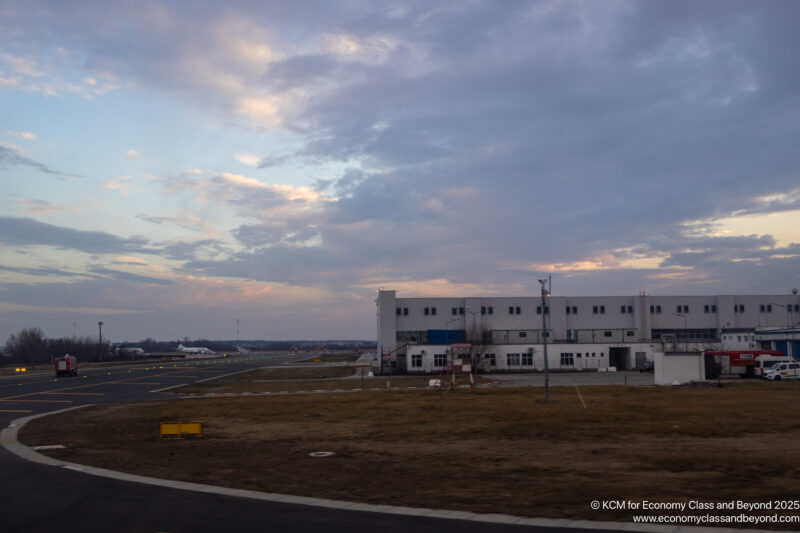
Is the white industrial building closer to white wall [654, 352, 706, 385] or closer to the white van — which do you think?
the white van

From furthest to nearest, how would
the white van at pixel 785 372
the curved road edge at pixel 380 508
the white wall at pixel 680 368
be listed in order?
the white van at pixel 785 372 → the white wall at pixel 680 368 → the curved road edge at pixel 380 508

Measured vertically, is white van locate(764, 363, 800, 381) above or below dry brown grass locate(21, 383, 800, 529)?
below

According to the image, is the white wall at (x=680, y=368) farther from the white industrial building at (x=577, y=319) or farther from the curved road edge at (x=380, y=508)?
the curved road edge at (x=380, y=508)

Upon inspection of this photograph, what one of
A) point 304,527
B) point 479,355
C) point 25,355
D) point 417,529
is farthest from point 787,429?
point 25,355

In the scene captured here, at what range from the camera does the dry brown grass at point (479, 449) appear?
16.6 m

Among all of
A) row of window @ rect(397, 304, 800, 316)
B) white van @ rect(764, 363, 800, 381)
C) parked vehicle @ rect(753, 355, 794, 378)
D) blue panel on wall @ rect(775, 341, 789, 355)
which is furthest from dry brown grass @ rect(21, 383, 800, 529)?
row of window @ rect(397, 304, 800, 316)

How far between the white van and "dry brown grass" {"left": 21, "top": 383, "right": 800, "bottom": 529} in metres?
27.4

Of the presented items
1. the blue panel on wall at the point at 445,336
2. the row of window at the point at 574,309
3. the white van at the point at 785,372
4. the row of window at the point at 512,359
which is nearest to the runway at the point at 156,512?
the white van at the point at 785,372

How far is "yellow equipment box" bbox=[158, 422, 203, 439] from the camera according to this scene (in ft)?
93.8

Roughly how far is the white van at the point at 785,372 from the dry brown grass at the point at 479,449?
27448 millimetres

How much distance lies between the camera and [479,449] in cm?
2400

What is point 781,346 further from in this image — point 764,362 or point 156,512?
point 156,512

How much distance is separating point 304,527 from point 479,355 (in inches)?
3179

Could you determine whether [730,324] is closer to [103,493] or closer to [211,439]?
[211,439]
